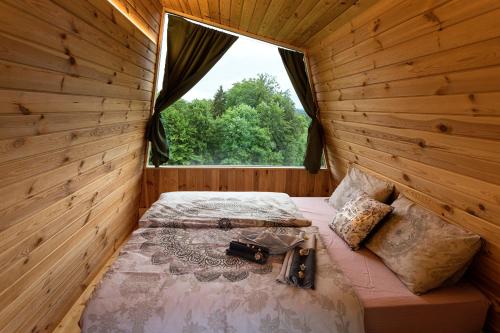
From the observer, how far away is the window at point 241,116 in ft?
11.2

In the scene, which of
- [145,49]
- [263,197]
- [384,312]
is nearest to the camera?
[384,312]

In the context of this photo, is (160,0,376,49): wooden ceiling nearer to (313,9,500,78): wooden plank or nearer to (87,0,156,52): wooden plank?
(313,9,500,78): wooden plank

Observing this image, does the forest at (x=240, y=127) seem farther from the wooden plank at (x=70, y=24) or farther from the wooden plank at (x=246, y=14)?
the wooden plank at (x=70, y=24)

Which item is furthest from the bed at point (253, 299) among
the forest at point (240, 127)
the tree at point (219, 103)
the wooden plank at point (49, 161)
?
the tree at point (219, 103)

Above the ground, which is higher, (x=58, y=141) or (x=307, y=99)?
(x=307, y=99)

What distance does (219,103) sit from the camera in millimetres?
3486

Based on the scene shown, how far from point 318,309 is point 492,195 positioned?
967 millimetres

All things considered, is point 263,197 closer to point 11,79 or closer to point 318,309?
point 318,309

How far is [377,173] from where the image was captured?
243cm

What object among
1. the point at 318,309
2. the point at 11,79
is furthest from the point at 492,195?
the point at 11,79

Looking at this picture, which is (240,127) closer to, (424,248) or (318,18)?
(318,18)

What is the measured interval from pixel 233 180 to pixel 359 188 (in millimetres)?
1540

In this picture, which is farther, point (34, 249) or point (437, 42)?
point (34, 249)

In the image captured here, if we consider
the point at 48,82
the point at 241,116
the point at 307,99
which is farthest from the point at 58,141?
the point at 307,99
